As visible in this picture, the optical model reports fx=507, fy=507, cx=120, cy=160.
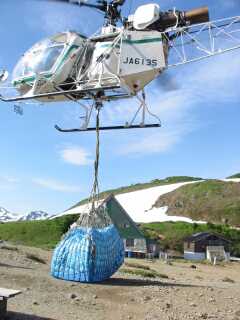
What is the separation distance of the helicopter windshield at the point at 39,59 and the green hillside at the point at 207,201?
64.5 meters

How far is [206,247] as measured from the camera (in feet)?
209

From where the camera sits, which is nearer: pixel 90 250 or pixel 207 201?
pixel 90 250

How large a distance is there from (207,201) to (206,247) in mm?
23590

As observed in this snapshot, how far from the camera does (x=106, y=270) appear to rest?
18344 mm

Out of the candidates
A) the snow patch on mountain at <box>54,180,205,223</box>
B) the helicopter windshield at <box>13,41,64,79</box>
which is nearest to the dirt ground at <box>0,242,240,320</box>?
the helicopter windshield at <box>13,41,64,79</box>

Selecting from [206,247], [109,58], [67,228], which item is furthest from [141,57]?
[67,228]

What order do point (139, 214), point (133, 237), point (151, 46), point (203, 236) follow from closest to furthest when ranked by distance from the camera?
point (151, 46) → point (133, 237) → point (203, 236) → point (139, 214)

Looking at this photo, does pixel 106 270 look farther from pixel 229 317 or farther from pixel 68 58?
pixel 68 58

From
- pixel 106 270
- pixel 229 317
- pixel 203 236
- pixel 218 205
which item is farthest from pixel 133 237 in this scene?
pixel 229 317

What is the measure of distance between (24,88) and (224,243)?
51762mm

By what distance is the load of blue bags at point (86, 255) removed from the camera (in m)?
17.6

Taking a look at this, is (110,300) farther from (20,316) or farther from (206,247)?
(206,247)

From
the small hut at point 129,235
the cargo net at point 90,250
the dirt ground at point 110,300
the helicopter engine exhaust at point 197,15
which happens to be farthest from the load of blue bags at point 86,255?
the small hut at point 129,235

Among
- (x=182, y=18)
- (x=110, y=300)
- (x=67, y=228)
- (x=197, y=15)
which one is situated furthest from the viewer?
(x=67, y=228)
